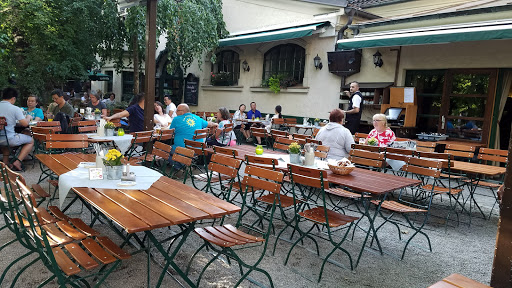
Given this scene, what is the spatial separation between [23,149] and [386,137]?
19.9 ft

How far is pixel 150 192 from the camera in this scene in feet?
9.62

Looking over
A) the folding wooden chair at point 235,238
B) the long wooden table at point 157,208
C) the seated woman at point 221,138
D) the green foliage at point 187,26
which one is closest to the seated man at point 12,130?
the seated woman at point 221,138

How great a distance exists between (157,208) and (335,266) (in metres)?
1.81

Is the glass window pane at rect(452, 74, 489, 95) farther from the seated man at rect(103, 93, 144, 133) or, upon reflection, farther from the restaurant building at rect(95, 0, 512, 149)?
the seated man at rect(103, 93, 144, 133)

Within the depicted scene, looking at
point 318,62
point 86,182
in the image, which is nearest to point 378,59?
point 318,62

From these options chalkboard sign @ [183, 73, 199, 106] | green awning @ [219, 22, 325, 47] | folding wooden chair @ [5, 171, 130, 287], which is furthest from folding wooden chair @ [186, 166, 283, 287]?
chalkboard sign @ [183, 73, 199, 106]

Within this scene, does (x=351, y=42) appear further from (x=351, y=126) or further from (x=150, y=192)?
(x=150, y=192)

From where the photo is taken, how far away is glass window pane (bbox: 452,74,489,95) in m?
8.40

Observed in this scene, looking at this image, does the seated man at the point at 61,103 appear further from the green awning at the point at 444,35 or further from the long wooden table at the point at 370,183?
the green awning at the point at 444,35

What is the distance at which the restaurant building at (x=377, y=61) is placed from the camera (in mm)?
8164

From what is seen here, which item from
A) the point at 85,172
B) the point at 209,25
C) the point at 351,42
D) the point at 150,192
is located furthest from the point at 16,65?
Answer: the point at 150,192

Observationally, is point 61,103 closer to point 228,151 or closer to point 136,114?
point 136,114

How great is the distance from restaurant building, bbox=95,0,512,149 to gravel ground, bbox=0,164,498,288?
4.44 meters

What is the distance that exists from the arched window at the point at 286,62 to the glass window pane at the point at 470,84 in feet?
15.2
